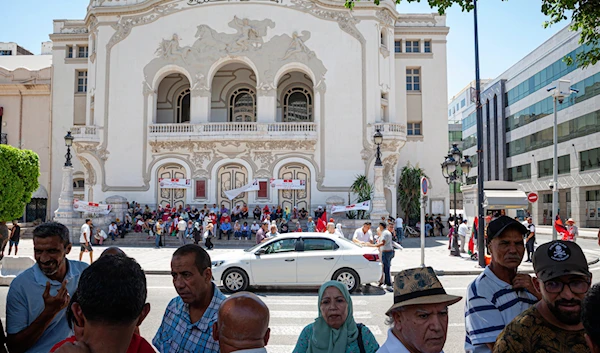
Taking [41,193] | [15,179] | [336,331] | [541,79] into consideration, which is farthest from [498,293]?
[541,79]

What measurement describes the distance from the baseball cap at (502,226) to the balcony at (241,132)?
29110 mm

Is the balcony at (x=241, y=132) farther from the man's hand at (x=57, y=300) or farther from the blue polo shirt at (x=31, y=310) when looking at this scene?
the man's hand at (x=57, y=300)

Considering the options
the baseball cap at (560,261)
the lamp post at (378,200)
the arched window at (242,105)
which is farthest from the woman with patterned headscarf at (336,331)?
the arched window at (242,105)

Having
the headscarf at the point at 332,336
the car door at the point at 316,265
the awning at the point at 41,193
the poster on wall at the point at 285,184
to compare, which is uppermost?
the poster on wall at the point at 285,184

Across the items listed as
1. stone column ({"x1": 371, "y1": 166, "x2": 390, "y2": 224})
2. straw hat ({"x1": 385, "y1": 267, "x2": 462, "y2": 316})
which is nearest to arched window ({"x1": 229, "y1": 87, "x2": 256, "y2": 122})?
stone column ({"x1": 371, "y1": 166, "x2": 390, "y2": 224})

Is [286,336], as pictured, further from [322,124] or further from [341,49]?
[341,49]

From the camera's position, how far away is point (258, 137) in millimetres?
32312

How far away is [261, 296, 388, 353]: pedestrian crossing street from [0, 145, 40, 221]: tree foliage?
22326 millimetres

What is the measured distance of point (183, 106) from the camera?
38031 millimetres

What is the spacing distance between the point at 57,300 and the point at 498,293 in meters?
3.18

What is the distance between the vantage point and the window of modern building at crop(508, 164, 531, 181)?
5142 centimetres

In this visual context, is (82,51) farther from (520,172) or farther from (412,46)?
(520,172)

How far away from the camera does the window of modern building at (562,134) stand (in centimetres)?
3947

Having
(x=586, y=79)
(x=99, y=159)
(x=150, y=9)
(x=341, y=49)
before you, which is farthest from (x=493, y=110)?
(x=99, y=159)
